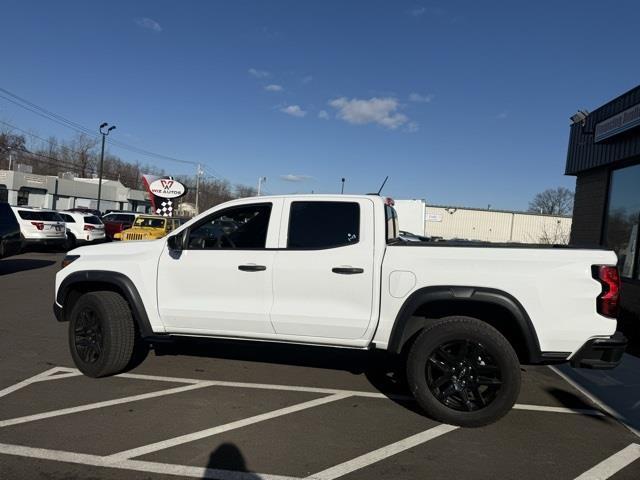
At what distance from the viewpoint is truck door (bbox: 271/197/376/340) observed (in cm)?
459

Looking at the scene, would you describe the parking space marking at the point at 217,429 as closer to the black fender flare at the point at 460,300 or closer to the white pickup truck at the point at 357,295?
the white pickup truck at the point at 357,295

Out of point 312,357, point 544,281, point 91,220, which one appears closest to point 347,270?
point 544,281

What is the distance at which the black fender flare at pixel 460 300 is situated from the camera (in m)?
4.20

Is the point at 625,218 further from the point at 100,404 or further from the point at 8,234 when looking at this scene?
the point at 8,234

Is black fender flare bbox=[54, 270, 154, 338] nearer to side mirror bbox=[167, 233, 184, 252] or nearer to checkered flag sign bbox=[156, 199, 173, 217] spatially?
side mirror bbox=[167, 233, 184, 252]

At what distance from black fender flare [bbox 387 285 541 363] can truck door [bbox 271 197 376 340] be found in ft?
1.01

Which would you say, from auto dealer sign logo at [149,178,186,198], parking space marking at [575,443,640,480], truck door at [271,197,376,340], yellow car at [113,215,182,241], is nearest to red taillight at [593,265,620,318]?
parking space marking at [575,443,640,480]

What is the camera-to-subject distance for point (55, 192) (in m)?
58.8

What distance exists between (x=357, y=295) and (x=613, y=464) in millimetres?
2358

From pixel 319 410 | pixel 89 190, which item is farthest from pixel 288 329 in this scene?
pixel 89 190

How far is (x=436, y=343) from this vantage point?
14.3 feet

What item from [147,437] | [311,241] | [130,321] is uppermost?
[311,241]

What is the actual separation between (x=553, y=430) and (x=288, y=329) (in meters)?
2.52

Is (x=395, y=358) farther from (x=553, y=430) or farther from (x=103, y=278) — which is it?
(x=103, y=278)
